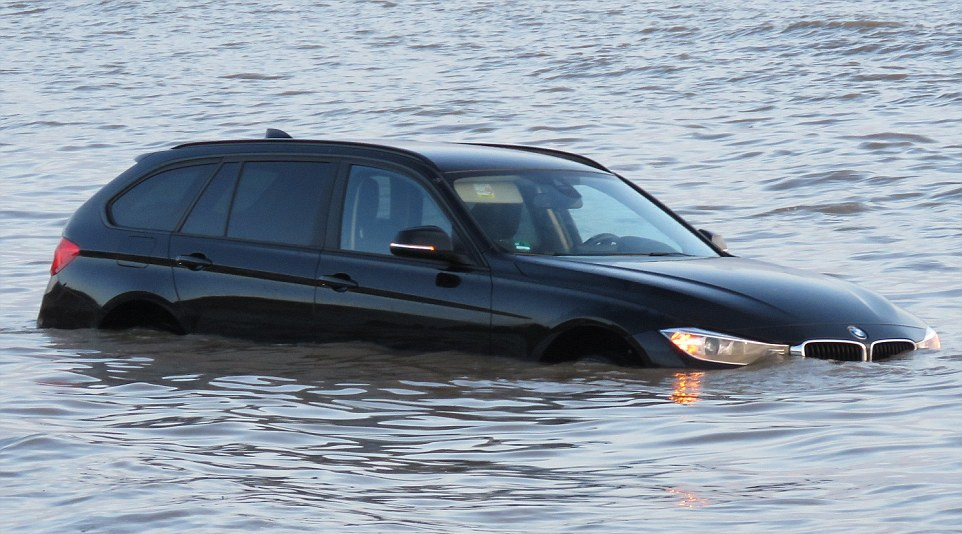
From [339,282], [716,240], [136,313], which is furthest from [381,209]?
[716,240]

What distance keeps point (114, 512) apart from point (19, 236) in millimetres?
10781

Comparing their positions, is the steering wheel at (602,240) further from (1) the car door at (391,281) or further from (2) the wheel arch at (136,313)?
(2) the wheel arch at (136,313)

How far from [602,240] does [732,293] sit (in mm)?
972

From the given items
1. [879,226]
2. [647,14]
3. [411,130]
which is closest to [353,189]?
[879,226]

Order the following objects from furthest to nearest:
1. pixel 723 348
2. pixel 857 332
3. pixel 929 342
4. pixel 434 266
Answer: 1. pixel 929 342
2. pixel 434 266
3. pixel 857 332
4. pixel 723 348

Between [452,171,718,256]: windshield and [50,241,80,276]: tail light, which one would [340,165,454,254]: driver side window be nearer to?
[452,171,718,256]: windshield

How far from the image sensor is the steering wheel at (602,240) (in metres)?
9.40

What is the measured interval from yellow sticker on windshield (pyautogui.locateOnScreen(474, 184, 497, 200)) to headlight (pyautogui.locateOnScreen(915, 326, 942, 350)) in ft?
7.60

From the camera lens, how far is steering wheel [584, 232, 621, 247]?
9398 millimetres

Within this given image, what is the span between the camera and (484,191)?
31.1 ft

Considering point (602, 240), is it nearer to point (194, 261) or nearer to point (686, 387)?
point (686, 387)

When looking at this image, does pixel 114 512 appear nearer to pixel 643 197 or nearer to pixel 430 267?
pixel 430 267

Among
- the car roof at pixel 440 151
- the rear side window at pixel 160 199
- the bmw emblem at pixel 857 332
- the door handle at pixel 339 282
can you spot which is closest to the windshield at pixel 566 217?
the car roof at pixel 440 151

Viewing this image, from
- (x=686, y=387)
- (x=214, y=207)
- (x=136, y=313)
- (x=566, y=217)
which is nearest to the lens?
(x=686, y=387)
